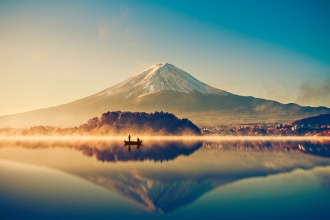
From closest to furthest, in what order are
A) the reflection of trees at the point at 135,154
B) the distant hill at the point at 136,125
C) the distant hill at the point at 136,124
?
1. the reflection of trees at the point at 135,154
2. the distant hill at the point at 136,125
3. the distant hill at the point at 136,124

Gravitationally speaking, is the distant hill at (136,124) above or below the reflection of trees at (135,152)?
above

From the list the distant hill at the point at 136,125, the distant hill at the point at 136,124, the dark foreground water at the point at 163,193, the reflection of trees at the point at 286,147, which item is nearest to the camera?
the dark foreground water at the point at 163,193

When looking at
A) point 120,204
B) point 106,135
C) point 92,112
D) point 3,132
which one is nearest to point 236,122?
point 92,112

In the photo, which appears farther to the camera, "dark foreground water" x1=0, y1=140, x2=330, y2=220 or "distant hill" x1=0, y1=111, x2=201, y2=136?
"distant hill" x1=0, y1=111, x2=201, y2=136

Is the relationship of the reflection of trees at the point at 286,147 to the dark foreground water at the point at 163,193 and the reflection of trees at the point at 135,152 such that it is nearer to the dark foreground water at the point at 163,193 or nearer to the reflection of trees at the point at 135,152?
the reflection of trees at the point at 135,152

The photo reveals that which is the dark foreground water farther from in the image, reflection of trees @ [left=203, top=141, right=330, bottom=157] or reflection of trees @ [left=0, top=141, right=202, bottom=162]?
reflection of trees @ [left=203, top=141, right=330, bottom=157]

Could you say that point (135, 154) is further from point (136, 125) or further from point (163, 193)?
point (136, 125)

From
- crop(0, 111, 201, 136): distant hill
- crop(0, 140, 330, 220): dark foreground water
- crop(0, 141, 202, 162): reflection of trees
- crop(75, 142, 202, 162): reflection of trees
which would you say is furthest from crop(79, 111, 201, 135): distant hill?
crop(0, 140, 330, 220): dark foreground water

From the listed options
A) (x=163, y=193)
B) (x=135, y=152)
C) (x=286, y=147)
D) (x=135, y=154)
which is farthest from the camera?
(x=286, y=147)

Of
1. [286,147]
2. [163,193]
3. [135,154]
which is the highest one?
[135,154]

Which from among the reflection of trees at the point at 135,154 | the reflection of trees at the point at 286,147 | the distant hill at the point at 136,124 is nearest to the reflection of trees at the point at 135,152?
the reflection of trees at the point at 135,154

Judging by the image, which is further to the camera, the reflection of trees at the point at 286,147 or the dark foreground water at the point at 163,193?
the reflection of trees at the point at 286,147

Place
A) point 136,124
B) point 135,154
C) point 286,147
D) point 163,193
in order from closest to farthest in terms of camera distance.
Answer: point 163,193 → point 135,154 → point 286,147 → point 136,124

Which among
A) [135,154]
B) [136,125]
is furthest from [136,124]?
[135,154]
